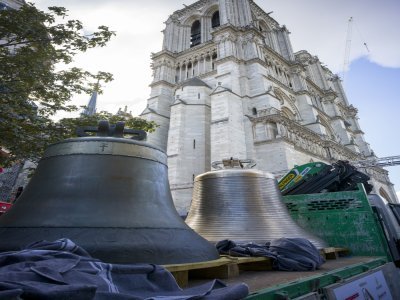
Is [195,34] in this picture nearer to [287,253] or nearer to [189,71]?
[189,71]

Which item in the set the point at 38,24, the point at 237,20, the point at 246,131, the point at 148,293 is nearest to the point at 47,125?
the point at 38,24

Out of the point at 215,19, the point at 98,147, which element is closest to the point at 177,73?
the point at 215,19

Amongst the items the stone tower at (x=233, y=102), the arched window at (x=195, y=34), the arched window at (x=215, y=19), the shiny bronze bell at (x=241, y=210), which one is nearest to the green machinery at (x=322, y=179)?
the shiny bronze bell at (x=241, y=210)

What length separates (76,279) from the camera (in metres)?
1.22

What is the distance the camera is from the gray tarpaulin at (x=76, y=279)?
3.17 feet

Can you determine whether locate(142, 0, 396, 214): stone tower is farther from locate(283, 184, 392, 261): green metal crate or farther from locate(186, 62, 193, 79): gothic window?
locate(283, 184, 392, 261): green metal crate

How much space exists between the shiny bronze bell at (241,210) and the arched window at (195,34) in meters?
31.3

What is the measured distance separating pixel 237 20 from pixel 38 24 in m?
24.5

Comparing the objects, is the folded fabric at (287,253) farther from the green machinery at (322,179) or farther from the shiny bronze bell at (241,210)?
the green machinery at (322,179)

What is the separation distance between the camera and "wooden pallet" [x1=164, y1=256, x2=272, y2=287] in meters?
1.77

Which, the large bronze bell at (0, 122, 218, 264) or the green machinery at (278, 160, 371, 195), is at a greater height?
the green machinery at (278, 160, 371, 195)

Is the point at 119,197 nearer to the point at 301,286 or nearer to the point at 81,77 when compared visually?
the point at 301,286

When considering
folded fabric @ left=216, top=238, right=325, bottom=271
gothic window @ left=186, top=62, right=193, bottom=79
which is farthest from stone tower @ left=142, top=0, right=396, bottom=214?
folded fabric @ left=216, top=238, right=325, bottom=271

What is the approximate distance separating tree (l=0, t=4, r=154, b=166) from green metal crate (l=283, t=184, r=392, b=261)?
23.8 ft
